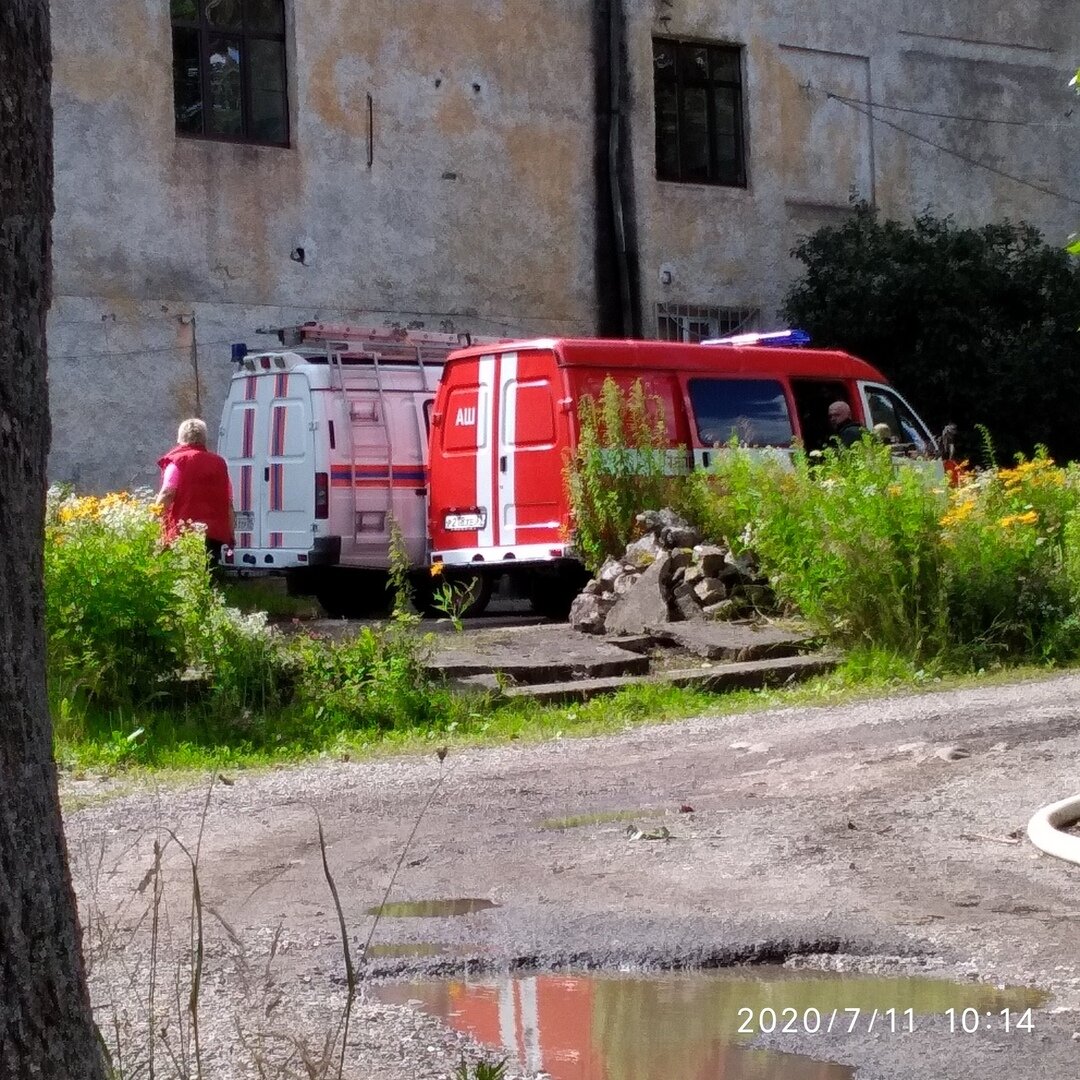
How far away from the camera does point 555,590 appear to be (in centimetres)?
1537

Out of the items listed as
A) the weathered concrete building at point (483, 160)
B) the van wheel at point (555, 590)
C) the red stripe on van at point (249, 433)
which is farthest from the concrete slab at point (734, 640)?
the weathered concrete building at point (483, 160)

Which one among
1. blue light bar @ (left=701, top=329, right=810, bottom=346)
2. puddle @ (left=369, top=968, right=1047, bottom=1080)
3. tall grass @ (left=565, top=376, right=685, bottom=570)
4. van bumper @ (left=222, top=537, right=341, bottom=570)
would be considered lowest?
puddle @ (left=369, top=968, right=1047, bottom=1080)

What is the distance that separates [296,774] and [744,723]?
2671 mm

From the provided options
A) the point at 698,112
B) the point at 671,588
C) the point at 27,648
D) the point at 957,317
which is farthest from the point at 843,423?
the point at 27,648

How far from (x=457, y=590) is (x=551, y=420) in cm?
221

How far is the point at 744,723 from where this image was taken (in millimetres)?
10148

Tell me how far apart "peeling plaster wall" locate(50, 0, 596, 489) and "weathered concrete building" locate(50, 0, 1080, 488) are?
3 centimetres

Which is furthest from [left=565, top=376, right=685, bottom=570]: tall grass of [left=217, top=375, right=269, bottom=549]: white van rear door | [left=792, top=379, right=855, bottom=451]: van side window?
[left=217, top=375, right=269, bottom=549]: white van rear door

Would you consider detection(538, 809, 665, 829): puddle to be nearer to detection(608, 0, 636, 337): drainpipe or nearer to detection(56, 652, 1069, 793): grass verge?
detection(56, 652, 1069, 793): grass verge

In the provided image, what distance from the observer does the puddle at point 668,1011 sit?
14.1 ft

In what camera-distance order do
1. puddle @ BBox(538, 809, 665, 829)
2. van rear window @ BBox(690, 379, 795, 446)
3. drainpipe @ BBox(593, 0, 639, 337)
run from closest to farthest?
1. puddle @ BBox(538, 809, 665, 829)
2. van rear window @ BBox(690, 379, 795, 446)
3. drainpipe @ BBox(593, 0, 639, 337)

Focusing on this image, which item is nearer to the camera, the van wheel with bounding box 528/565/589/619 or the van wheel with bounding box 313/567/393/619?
the van wheel with bounding box 528/565/589/619

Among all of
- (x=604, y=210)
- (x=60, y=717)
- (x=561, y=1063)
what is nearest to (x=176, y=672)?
(x=60, y=717)

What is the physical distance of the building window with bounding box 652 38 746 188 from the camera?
929 inches
